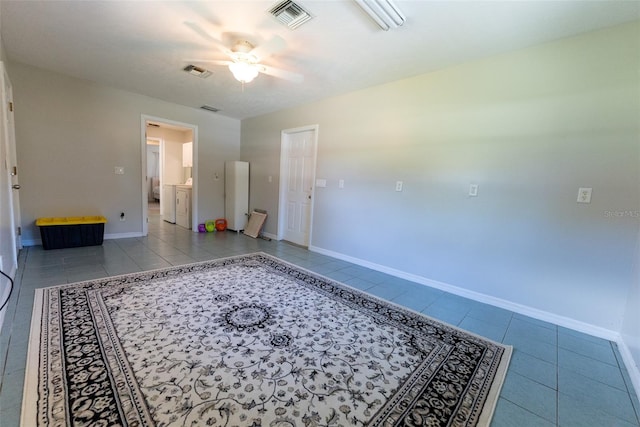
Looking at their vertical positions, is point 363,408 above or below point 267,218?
below

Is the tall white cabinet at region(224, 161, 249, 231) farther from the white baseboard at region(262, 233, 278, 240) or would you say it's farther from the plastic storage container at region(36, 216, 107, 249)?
the plastic storage container at region(36, 216, 107, 249)

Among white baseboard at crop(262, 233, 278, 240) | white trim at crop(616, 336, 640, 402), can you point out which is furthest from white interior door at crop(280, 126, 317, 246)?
white trim at crop(616, 336, 640, 402)

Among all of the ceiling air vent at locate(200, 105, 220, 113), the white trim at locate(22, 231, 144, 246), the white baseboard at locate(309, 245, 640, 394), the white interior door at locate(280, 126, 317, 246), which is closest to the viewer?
the white baseboard at locate(309, 245, 640, 394)

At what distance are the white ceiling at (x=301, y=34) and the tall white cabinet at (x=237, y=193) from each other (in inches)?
86.9

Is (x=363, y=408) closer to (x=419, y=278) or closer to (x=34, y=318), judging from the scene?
(x=419, y=278)

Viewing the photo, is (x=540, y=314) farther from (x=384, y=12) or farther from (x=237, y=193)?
(x=237, y=193)

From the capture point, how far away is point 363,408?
52.4 inches

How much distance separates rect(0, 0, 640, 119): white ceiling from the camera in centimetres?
200

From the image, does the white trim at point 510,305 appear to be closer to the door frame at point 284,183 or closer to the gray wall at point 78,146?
the door frame at point 284,183

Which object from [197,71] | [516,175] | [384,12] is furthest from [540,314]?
[197,71]

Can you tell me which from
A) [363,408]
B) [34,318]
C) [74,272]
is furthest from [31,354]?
[363,408]

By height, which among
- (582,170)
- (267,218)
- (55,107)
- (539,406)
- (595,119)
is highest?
(55,107)

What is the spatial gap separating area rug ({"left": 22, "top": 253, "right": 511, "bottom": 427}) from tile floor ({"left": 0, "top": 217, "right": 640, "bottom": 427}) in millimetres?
84

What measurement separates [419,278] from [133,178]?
15.9ft
